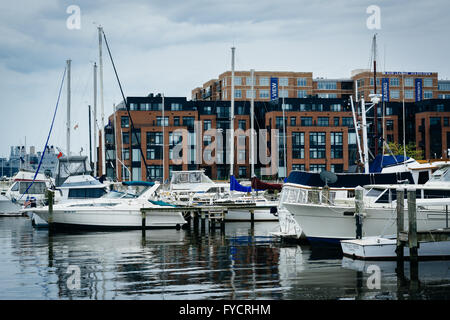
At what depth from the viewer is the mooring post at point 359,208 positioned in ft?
84.8

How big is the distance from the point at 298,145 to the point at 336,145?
6317 mm

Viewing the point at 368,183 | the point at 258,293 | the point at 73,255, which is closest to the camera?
the point at 258,293

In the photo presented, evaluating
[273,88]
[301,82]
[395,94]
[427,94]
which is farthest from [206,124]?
[427,94]

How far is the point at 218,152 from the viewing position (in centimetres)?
9412

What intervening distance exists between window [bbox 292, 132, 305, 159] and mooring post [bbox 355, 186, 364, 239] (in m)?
66.7

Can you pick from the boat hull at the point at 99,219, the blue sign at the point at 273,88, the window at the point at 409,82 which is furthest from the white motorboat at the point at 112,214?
the window at the point at 409,82

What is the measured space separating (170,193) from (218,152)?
149ft

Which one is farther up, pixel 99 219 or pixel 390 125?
pixel 390 125

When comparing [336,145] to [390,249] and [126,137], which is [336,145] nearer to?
[126,137]

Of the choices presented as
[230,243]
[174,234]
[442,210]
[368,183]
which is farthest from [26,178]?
[442,210]

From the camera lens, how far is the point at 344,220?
90.9ft

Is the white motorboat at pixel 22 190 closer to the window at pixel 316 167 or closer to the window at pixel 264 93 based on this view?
the window at pixel 316 167

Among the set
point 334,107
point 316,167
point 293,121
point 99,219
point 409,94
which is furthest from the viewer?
point 409,94
